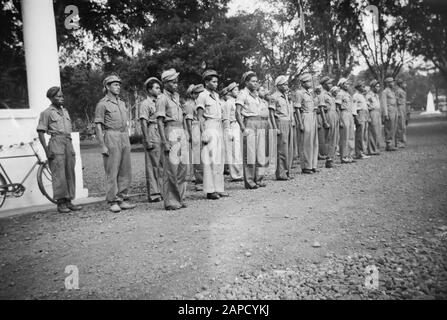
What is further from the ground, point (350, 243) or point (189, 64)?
point (189, 64)

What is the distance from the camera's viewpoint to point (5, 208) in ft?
22.7

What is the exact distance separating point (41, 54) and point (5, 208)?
2974 mm

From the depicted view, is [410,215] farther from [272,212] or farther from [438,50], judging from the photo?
[438,50]

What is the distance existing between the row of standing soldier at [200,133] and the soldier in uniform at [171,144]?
0.02 meters

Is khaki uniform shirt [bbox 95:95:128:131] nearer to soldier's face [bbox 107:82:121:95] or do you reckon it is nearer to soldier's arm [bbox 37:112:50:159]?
soldier's face [bbox 107:82:121:95]

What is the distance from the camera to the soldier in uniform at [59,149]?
247 inches

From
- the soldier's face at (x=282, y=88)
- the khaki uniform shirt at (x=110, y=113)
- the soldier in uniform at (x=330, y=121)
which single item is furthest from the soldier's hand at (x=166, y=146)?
the soldier in uniform at (x=330, y=121)

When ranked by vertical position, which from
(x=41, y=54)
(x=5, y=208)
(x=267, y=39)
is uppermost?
(x=267, y=39)

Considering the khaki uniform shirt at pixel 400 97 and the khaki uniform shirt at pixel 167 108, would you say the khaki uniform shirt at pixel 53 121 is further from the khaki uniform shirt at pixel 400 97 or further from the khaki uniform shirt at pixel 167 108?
the khaki uniform shirt at pixel 400 97

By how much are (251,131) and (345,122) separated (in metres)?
4.18

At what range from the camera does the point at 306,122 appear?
8906 millimetres

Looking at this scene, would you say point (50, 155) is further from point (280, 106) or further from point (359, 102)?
point (359, 102)

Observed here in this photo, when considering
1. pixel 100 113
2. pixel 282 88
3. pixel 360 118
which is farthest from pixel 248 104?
pixel 360 118

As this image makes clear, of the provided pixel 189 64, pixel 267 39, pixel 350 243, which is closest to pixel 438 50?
pixel 267 39
